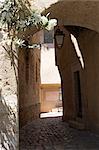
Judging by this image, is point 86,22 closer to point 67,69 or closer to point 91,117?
point 91,117

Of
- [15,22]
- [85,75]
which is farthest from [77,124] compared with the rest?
[15,22]

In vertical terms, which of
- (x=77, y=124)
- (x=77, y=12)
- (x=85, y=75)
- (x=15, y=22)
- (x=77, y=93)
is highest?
(x=77, y=12)

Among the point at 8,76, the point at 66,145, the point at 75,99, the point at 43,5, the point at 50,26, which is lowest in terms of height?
the point at 66,145

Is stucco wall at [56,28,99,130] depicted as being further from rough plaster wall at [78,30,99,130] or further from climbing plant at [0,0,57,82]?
climbing plant at [0,0,57,82]

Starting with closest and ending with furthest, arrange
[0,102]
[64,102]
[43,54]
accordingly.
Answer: [0,102]
[64,102]
[43,54]

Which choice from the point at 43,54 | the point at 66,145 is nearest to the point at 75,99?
the point at 66,145

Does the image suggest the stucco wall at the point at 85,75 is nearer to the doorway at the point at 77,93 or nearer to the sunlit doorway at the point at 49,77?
the doorway at the point at 77,93

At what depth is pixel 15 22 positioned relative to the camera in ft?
15.1

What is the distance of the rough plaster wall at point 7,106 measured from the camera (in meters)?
4.83

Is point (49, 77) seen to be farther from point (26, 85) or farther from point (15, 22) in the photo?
point (15, 22)

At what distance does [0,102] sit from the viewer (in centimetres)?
489

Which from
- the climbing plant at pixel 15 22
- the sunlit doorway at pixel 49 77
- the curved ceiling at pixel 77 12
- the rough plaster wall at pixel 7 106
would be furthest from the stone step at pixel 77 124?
the sunlit doorway at pixel 49 77

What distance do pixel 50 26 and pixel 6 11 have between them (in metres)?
0.60

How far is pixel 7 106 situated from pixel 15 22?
118 cm
